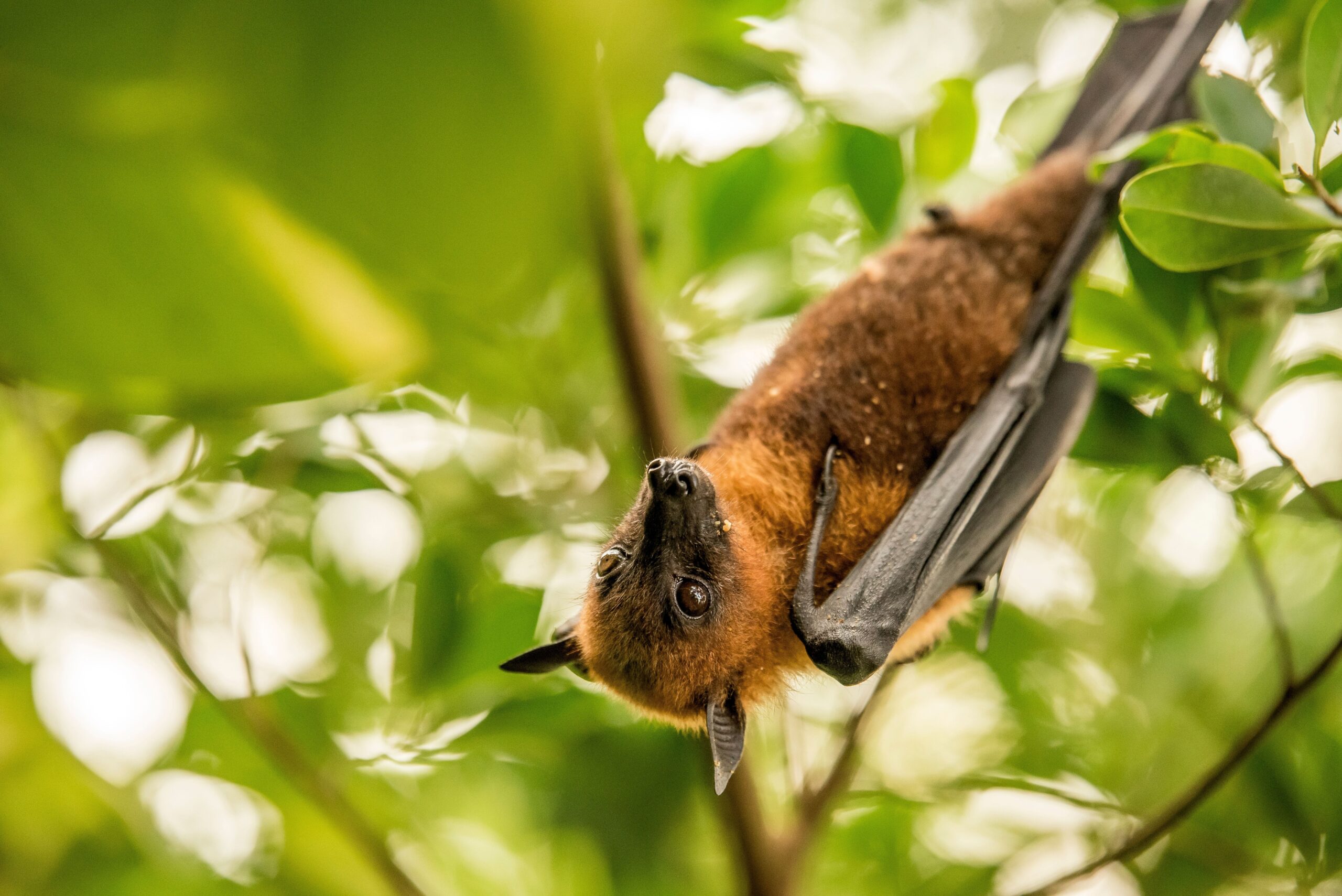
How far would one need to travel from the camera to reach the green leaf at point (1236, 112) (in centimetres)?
238

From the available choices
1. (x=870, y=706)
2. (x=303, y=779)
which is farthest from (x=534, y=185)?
(x=303, y=779)

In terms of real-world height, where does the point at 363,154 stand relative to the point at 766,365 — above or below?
above

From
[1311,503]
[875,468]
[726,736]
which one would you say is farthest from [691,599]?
[1311,503]

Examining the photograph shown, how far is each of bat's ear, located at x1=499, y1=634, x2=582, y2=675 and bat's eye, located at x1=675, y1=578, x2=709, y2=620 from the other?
14.8 inches

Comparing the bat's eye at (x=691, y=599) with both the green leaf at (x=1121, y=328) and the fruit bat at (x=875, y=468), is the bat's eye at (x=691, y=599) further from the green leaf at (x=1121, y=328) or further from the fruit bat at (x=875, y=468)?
the green leaf at (x=1121, y=328)

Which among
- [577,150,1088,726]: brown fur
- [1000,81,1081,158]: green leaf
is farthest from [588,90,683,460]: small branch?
[1000,81,1081,158]: green leaf

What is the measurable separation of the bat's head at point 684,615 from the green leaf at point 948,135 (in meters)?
1.71

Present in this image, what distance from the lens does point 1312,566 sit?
3.76 meters

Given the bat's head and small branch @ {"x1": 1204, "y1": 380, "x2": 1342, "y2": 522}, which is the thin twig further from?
small branch @ {"x1": 1204, "y1": 380, "x2": 1342, "y2": 522}

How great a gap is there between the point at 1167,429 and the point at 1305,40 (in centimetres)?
100

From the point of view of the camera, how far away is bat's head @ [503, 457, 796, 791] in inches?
101

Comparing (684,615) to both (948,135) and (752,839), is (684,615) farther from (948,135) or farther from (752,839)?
(948,135)

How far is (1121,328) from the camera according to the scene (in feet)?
9.14

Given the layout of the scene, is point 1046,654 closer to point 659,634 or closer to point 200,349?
point 659,634
